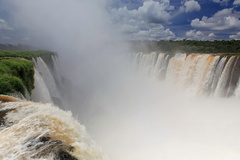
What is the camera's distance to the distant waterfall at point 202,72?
41.5 ft

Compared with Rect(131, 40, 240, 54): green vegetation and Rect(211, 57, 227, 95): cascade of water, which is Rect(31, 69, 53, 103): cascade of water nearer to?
Rect(211, 57, 227, 95): cascade of water

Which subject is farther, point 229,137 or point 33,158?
point 229,137

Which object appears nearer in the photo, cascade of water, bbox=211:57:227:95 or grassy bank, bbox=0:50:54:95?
grassy bank, bbox=0:50:54:95

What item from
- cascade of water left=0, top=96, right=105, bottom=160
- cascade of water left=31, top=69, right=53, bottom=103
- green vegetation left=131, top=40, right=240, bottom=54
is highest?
green vegetation left=131, top=40, right=240, bottom=54

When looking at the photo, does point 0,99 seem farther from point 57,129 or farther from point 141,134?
point 141,134

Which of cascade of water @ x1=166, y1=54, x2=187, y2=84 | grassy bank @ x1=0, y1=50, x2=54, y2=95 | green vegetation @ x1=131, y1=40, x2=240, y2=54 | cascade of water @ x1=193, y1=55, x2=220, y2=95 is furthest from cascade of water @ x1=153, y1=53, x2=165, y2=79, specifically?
grassy bank @ x1=0, y1=50, x2=54, y2=95

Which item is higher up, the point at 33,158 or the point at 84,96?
the point at 33,158

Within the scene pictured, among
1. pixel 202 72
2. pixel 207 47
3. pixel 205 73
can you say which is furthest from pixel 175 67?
pixel 207 47

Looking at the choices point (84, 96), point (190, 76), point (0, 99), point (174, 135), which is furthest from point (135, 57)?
point (0, 99)

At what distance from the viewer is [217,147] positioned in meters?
10.1

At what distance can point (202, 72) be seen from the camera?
15.5 meters

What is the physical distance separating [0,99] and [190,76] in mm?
17422

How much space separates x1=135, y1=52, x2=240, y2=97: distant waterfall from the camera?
498 inches

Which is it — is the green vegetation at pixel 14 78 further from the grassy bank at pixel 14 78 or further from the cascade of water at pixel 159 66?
the cascade of water at pixel 159 66
